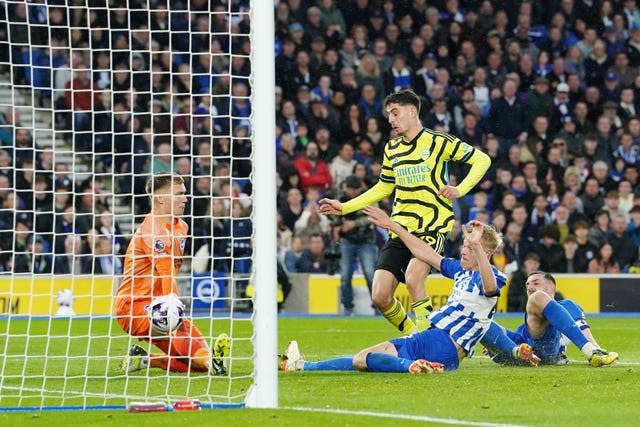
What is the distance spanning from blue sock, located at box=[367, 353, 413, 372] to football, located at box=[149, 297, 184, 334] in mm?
1420

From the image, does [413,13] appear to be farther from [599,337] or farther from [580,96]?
[599,337]

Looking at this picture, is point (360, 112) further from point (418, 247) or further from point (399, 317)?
point (418, 247)

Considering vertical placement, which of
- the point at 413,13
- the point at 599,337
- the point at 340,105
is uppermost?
the point at 413,13

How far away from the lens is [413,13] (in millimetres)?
23906

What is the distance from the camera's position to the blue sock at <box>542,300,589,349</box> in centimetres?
952

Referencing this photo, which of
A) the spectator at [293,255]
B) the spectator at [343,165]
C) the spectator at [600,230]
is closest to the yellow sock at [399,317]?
the spectator at [293,255]

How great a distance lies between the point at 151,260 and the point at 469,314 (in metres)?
2.34

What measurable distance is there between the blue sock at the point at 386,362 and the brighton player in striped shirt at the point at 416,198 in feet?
A: 4.45

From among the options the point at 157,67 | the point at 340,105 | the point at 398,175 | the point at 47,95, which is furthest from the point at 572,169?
the point at 398,175

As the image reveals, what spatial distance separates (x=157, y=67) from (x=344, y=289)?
500 cm

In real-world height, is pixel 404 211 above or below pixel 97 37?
below

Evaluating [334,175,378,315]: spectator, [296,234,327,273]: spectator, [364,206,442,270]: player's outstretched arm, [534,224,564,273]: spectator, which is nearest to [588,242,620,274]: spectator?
[534,224,564,273]: spectator

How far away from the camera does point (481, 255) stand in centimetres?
888

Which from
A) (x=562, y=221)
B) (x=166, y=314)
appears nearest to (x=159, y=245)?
(x=166, y=314)
